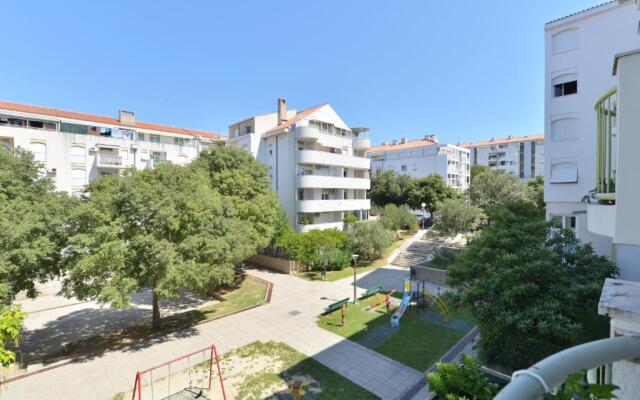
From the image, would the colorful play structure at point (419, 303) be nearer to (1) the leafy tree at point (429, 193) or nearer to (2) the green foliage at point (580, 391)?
(2) the green foliage at point (580, 391)

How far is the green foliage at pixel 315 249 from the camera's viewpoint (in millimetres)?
24938

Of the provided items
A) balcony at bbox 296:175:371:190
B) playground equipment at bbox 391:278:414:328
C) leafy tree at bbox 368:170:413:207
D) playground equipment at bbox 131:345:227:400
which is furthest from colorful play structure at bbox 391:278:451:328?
leafy tree at bbox 368:170:413:207

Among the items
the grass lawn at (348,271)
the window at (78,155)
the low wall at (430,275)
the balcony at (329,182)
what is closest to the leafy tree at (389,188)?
the balcony at (329,182)

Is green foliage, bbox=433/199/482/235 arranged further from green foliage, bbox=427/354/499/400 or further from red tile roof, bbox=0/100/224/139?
red tile roof, bbox=0/100/224/139

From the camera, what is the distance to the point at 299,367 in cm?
1162

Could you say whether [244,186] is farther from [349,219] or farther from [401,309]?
[401,309]

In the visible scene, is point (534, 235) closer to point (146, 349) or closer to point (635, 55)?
point (635, 55)

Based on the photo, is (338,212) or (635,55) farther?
(338,212)

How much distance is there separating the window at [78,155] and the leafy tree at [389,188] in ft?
118

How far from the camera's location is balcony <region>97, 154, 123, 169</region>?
32.2 m

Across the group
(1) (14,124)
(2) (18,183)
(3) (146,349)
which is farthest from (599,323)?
(1) (14,124)

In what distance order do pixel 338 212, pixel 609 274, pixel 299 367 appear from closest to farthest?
pixel 609 274 < pixel 299 367 < pixel 338 212

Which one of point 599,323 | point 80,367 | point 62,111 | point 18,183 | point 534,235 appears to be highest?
point 62,111

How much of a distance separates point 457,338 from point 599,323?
5.00 metres
